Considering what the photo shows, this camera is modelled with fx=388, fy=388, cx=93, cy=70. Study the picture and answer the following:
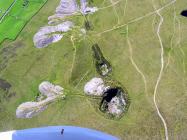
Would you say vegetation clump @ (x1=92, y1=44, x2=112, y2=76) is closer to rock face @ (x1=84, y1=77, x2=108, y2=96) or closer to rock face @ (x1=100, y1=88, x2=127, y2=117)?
rock face @ (x1=84, y1=77, x2=108, y2=96)

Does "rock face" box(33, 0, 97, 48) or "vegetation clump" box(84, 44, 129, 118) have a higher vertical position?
"rock face" box(33, 0, 97, 48)

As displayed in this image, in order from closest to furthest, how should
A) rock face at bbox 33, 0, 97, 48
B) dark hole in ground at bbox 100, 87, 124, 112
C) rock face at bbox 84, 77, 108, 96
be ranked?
dark hole in ground at bbox 100, 87, 124, 112, rock face at bbox 84, 77, 108, 96, rock face at bbox 33, 0, 97, 48

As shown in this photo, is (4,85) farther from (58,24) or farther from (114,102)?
(114,102)

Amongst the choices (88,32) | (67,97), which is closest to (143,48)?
(88,32)

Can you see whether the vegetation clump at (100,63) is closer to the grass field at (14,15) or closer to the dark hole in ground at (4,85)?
the dark hole in ground at (4,85)

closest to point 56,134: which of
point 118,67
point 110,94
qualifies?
point 110,94

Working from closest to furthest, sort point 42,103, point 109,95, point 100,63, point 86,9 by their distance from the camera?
point 109,95
point 42,103
point 100,63
point 86,9

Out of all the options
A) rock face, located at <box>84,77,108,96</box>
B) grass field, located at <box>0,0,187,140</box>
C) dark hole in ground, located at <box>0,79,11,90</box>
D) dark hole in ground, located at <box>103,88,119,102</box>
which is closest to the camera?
grass field, located at <box>0,0,187,140</box>

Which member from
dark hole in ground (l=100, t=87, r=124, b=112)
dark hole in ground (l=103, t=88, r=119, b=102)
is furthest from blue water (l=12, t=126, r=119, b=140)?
dark hole in ground (l=103, t=88, r=119, b=102)
